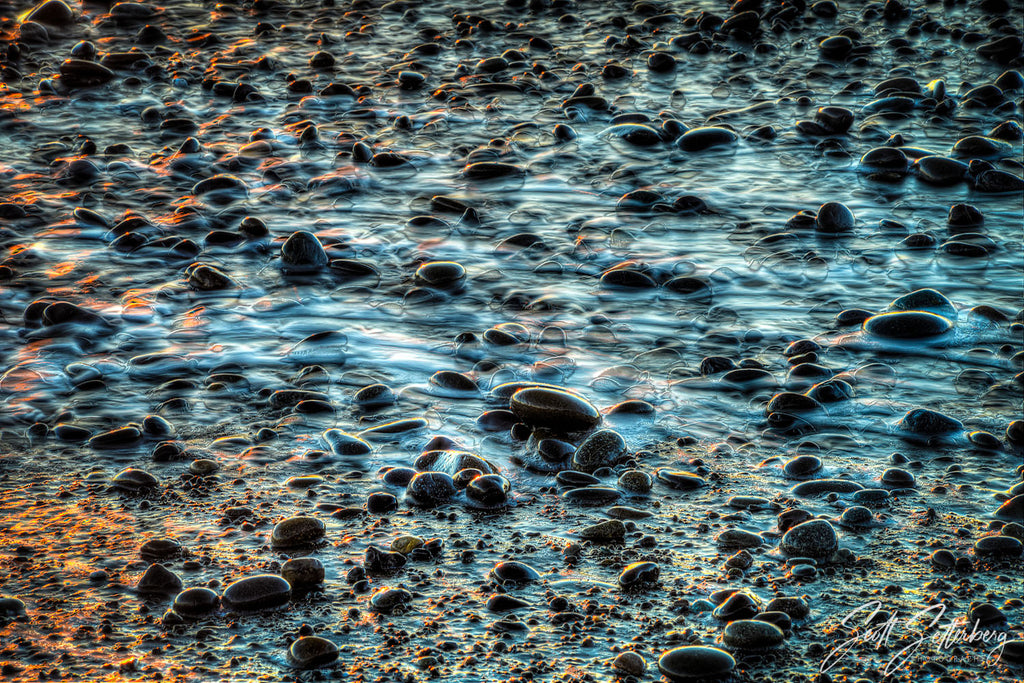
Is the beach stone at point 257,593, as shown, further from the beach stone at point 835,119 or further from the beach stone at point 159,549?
the beach stone at point 835,119

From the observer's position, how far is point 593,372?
423 centimetres

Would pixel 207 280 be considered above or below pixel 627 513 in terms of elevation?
above

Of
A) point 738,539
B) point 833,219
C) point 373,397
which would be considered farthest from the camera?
point 833,219

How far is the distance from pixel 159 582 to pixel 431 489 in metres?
0.92

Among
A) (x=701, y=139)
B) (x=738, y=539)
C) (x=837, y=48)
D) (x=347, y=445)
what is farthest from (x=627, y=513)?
(x=837, y=48)

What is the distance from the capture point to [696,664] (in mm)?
2598

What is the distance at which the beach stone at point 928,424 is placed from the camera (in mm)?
3760

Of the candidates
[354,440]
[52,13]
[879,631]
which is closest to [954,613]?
[879,631]

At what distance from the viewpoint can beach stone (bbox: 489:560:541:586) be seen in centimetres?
299

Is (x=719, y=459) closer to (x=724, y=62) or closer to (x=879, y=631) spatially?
(x=879, y=631)

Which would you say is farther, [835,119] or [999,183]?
[835,119]

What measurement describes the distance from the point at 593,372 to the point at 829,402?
3.18 ft

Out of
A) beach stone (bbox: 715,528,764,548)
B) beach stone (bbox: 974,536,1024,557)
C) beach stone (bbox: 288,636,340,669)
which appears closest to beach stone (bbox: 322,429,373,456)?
beach stone (bbox: 288,636,340,669)

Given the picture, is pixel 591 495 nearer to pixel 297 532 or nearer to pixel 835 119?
pixel 297 532
